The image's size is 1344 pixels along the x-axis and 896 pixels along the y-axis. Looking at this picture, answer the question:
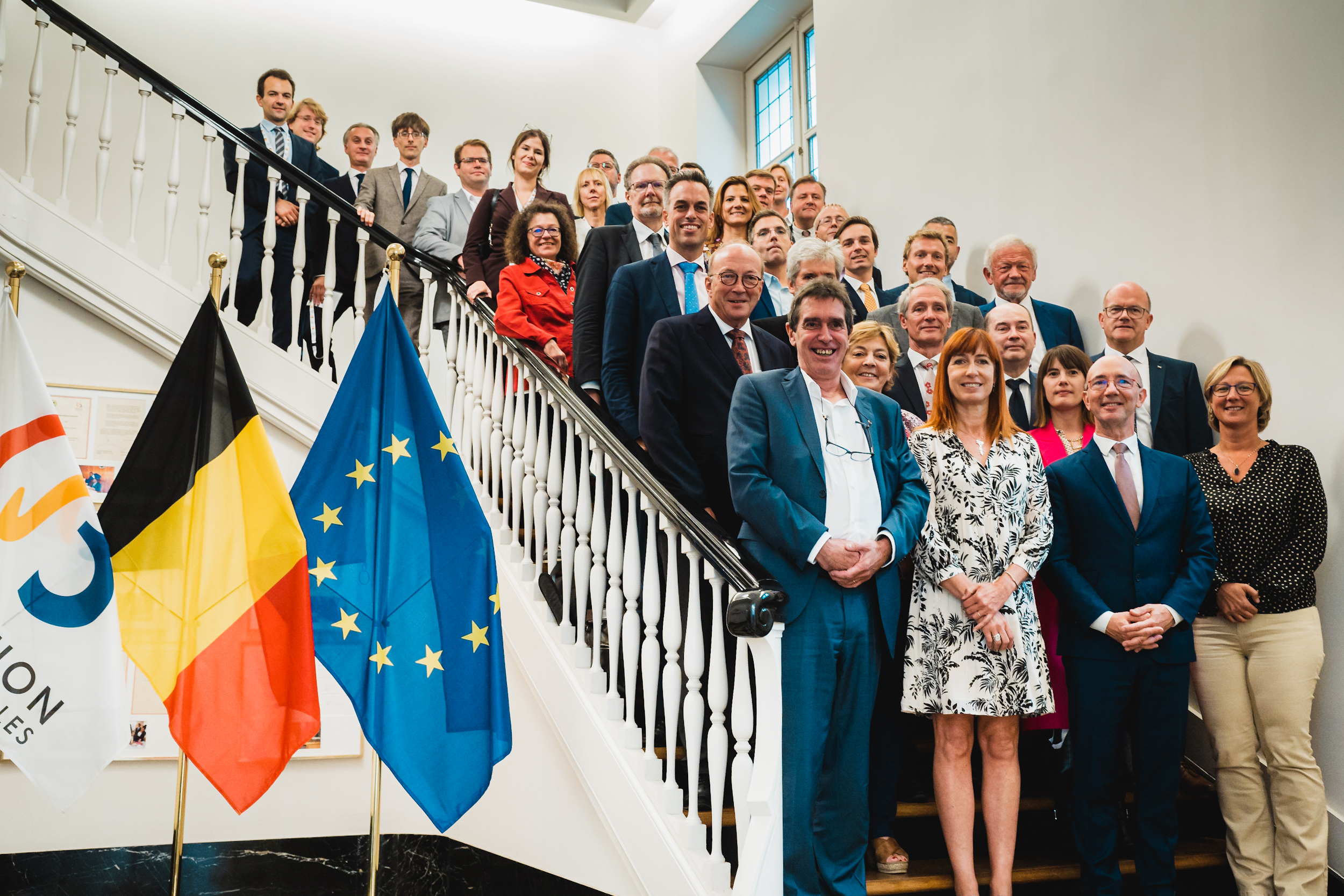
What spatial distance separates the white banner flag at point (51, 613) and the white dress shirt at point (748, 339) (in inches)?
69.3

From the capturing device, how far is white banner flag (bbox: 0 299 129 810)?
250 centimetres

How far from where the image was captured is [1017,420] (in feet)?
11.9

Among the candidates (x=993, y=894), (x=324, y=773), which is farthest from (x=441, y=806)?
(x=324, y=773)

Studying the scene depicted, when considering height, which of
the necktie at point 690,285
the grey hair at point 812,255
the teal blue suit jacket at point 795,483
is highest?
the grey hair at point 812,255

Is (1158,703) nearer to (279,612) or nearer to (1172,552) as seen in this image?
(1172,552)

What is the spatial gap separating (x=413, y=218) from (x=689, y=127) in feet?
12.2

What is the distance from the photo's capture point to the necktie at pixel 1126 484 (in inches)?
116

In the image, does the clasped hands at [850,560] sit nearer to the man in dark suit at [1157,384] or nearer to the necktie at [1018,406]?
the necktie at [1018,406]

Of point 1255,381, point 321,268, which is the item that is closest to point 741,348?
point 1255,381

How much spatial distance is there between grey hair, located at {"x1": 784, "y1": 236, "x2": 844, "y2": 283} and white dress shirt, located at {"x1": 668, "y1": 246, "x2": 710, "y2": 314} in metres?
0.32

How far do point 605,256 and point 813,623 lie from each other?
168 centimetres

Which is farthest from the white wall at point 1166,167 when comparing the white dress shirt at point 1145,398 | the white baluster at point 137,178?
the white baluster at point 137,178

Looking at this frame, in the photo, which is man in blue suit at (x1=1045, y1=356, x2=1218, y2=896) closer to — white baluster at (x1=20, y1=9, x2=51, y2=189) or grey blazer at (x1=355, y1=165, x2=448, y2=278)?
grey blazer at (x1=355, y1=165, x2=448, y2=278)

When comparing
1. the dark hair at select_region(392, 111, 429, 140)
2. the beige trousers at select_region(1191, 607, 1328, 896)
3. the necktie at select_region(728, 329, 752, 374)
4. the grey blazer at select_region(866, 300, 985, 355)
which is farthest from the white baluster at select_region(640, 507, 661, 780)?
the dark hair at select_region(392, 111, 429, 140)
